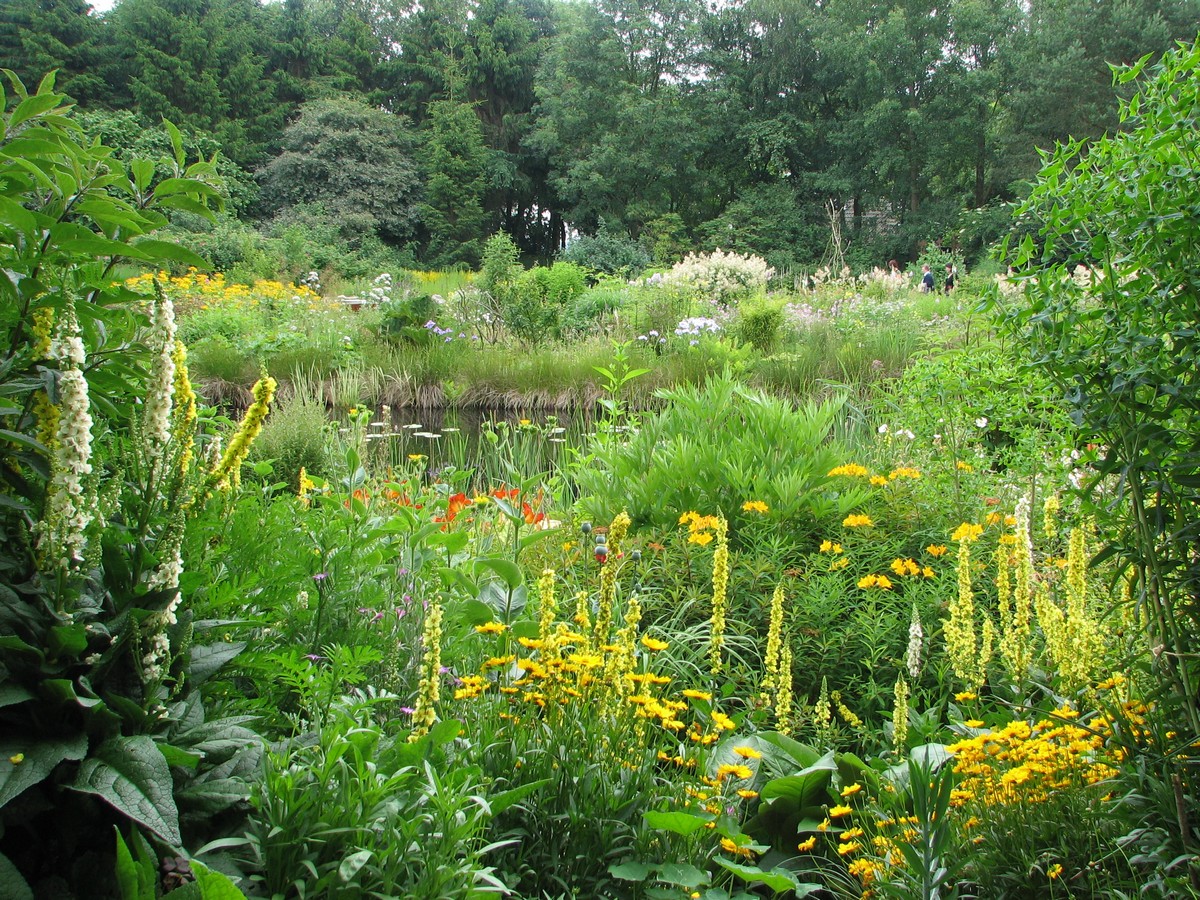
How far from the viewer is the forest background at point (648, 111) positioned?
2644 cm

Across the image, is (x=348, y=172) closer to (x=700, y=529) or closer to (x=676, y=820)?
(x=700, y=529)

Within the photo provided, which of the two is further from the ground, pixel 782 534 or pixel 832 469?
pixel 832 469

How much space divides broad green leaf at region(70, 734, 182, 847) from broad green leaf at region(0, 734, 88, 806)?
26mm

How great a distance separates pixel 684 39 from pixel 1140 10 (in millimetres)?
13996

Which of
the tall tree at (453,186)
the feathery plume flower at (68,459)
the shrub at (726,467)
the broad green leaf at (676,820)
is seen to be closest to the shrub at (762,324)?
the shrub at (726,467)

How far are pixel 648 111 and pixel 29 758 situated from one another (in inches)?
1229

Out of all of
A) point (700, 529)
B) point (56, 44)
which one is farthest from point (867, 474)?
point (56, 44)

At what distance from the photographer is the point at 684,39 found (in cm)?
3116

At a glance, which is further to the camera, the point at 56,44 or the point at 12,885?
the point at 56,44

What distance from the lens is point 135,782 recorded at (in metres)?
1.08

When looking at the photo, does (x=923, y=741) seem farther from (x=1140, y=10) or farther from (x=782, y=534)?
(x=1140, y=10)

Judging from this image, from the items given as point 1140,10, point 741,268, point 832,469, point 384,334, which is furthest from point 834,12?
point 832,469

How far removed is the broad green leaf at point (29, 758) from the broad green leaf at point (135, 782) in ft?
0.09

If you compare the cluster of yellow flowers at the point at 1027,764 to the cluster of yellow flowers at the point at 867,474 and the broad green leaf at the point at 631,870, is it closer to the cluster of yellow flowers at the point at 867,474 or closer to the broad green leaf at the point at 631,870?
the broad green leaf at the point at 631,870
